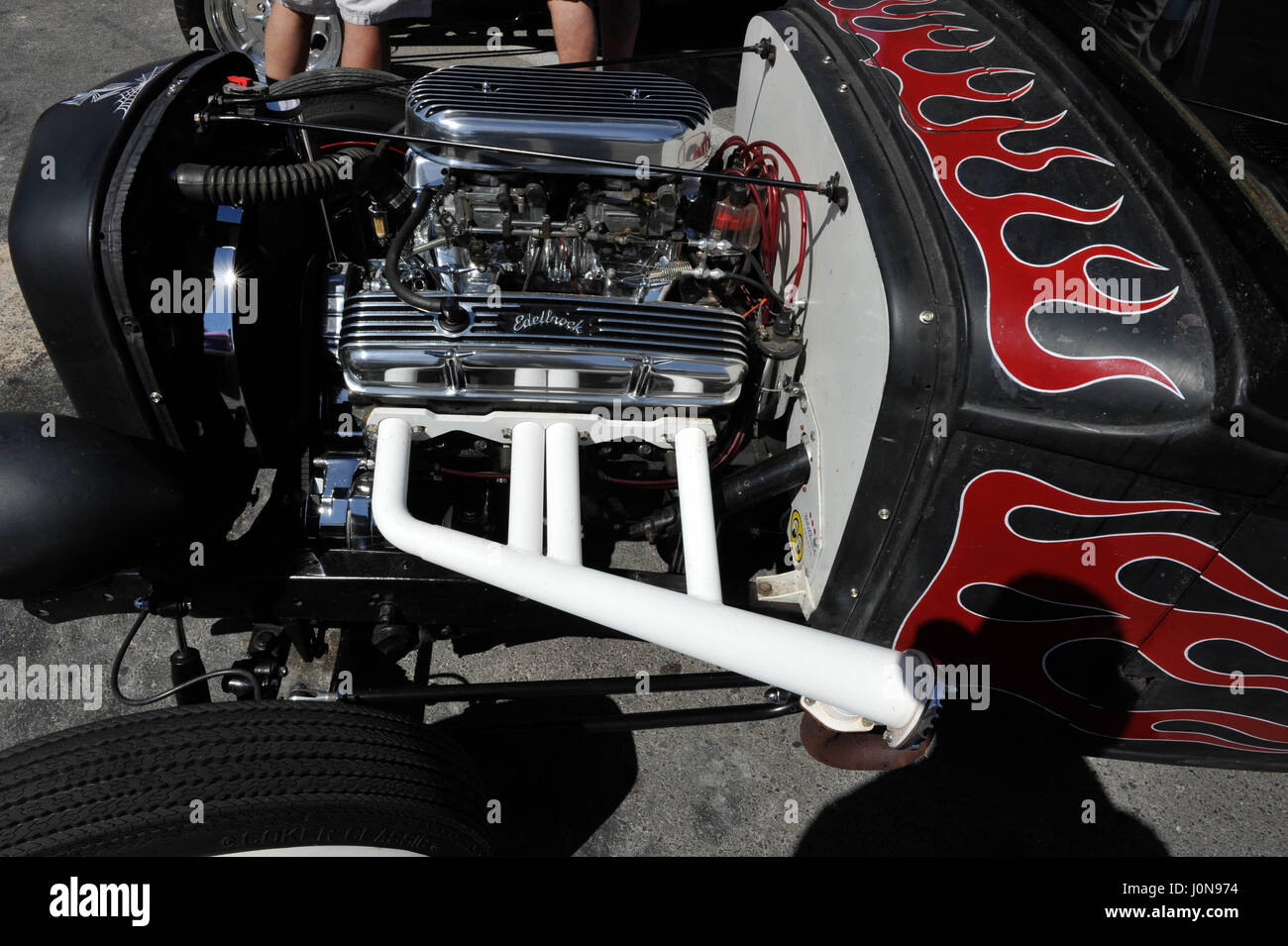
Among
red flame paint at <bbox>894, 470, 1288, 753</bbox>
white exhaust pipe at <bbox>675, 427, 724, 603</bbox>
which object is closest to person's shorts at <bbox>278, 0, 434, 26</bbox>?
white exhaust pipe at <bbox>675, 427, 724, 603</bbox>

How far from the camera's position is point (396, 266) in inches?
73.1

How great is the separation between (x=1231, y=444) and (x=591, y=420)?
122 cm

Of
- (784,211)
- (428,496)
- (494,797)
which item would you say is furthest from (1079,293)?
(494,797)

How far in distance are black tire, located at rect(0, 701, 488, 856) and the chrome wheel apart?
4.18m

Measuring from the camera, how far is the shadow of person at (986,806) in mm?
2104

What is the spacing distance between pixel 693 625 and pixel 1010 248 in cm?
92

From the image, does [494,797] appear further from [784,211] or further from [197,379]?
[784,211]

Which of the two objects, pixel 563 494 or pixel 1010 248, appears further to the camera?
pixel 563 494

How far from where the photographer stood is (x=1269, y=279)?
145 centimetres

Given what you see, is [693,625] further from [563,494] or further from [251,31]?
[251,31]

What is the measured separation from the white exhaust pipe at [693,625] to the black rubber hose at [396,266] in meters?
0.36

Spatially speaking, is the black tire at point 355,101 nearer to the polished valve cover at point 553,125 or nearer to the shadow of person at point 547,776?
the polished valve cover at point 553,125

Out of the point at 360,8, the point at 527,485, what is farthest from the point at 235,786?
the point at 360,8
